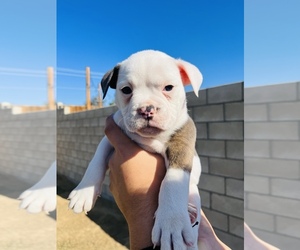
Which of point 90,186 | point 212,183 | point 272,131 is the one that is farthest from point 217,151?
point 272,131

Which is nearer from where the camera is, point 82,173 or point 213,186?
point 82,173

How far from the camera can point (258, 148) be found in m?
1.87

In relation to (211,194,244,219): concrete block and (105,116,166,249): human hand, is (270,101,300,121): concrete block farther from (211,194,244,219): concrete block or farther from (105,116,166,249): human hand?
(105,116,166,249): human hand

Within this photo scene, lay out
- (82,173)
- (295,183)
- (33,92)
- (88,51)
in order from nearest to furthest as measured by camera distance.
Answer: (82,173) < (88,51) < (295,183) < (33,92)

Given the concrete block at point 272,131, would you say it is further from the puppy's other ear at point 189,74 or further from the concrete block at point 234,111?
the puppy's other ear at point 189,74

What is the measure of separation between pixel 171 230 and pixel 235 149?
47cm

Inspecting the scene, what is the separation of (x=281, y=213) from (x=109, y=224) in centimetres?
99

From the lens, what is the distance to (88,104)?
1376 mm

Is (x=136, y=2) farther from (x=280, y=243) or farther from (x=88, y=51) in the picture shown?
(x=280, y=243)

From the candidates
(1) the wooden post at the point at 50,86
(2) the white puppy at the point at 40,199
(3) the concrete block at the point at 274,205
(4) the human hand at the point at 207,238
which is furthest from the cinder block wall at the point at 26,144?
(3) the concrete block at the point at 274,205

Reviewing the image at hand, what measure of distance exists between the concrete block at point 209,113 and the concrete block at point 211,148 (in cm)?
9

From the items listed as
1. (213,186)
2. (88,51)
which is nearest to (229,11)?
(88,51)

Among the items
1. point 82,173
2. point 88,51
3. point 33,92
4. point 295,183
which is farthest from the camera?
point 33,92

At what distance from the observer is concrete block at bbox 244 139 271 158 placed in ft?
6.01
